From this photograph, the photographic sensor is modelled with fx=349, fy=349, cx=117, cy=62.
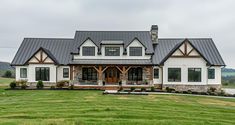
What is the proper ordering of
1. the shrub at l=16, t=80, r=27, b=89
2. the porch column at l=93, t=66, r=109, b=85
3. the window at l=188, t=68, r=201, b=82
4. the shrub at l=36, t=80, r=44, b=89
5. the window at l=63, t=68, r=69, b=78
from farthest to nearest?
the window at l=63, t=68, r=69, b=78 → the window at l=188, t=68, r=201, b=82 → the porch column at l=93, t=66, r=109, b=85 → the shrub at l=16, t=80, r=27, b=89 → the shrub at l=36, t=80, r=44, b=89

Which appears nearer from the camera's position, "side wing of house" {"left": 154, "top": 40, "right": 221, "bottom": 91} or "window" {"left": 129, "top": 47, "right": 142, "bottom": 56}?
"side wing of house" {"left": 154, "top": 40, "right": 221, "bottom": 91}

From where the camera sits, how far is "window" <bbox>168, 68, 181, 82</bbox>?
41594 mm

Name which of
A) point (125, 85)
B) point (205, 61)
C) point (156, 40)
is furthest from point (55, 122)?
point (156, 40)

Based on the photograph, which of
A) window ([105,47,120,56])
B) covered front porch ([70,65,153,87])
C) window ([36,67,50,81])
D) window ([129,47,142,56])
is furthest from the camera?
window ([105,47,120,56])

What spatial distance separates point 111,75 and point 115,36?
547cm

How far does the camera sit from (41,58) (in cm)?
4228

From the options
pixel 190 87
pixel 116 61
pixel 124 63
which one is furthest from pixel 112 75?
pixel 190 87

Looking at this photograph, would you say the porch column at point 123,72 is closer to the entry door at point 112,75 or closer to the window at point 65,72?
the entry door at point 112,75

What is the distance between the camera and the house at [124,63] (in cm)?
4138

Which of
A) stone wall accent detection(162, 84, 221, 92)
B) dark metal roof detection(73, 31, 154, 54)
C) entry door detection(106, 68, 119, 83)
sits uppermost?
dark metal roof detection(73, 31, 154, 54)

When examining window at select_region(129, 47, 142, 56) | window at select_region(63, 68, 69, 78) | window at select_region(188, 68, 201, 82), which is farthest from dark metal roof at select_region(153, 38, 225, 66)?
window at select_region(63, 68, 69, 78)

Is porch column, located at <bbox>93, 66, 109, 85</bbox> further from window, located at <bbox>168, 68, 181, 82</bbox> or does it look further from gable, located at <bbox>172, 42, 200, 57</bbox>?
gable, located at <bbox>172, 42, 200, 57</bbox>

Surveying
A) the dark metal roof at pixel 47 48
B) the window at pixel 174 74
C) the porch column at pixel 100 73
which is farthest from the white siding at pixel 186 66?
the dark metal roof at pixel 47 48

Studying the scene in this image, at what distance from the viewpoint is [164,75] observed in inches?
1640
